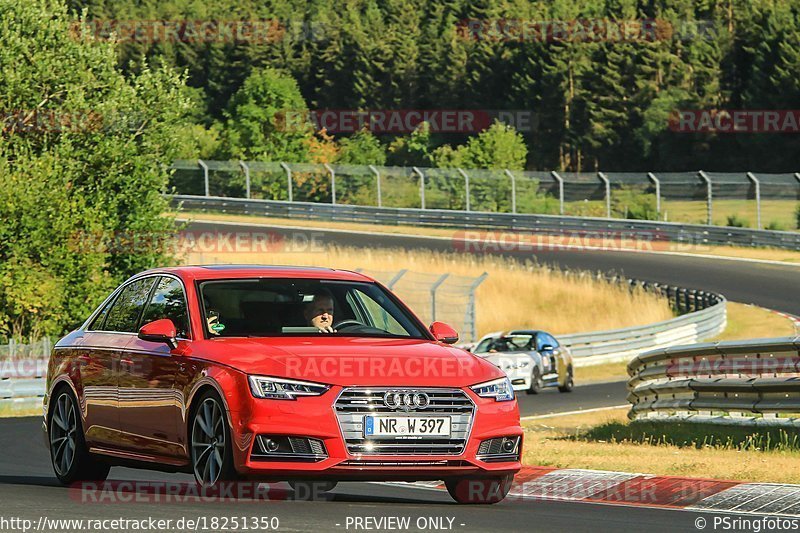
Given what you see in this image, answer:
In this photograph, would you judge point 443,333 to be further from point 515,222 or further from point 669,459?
point 515,222

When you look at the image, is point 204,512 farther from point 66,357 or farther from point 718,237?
point 718,237

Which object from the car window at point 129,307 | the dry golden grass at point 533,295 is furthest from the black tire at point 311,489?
the dry golden grass at point 533,295

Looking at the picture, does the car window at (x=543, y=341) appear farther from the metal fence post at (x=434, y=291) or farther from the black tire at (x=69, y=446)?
the black tire at (x=69, y=446)

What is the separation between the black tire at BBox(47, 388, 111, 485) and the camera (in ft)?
35.7

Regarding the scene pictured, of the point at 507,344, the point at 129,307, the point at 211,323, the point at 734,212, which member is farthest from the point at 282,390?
the point at 734,212

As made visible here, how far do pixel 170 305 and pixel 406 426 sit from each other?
7.18 feet

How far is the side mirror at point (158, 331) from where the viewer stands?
9.65 metres

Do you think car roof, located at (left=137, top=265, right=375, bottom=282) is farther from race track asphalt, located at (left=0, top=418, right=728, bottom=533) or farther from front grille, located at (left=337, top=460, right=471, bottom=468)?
front grille, located at (left=337, top=460, right=471, bottom=468)

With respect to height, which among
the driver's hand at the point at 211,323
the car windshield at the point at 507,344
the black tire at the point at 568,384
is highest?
the driver's hand at the point at 211,323

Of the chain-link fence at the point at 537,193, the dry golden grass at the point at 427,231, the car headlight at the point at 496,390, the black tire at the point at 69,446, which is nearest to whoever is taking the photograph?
the car headlight at the point at 496,390

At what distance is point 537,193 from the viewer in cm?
6347

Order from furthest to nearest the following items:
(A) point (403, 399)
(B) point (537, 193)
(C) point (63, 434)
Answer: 1. (B) point (537, 193)
2. (C) point (63, 434)
3. (A) point (403, 399)

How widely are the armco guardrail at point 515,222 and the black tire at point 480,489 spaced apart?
41221 millimetres

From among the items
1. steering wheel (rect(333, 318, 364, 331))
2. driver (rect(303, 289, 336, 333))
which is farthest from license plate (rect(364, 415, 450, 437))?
steering wheel (rect(333, 318, 364, 331))
